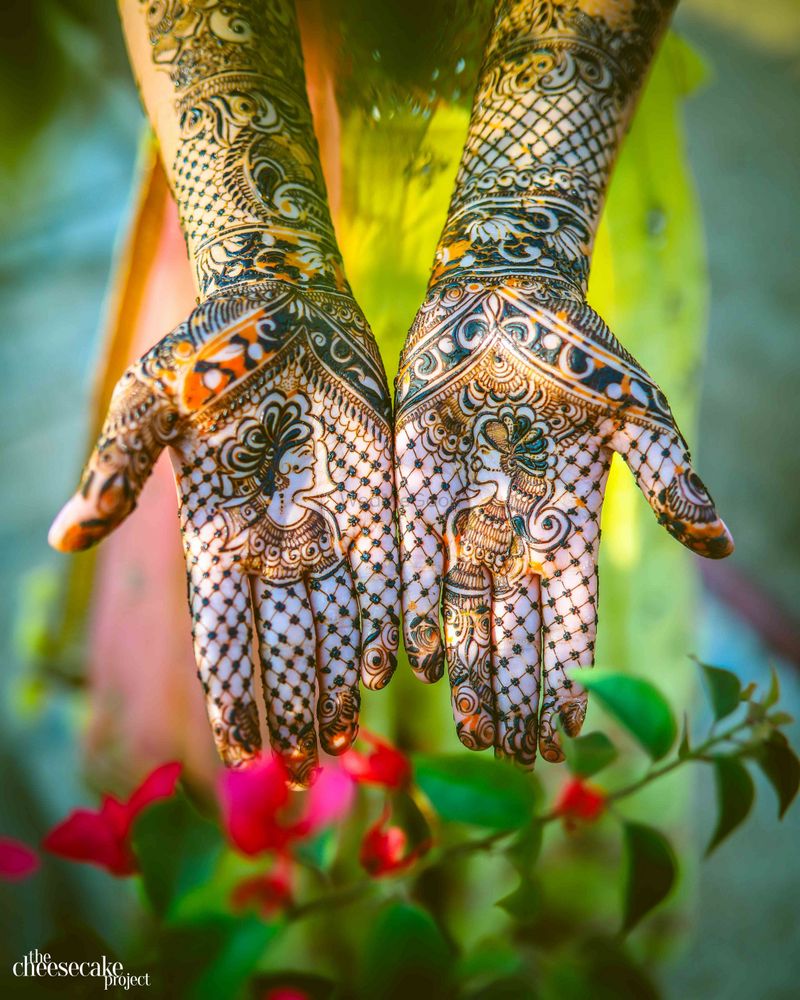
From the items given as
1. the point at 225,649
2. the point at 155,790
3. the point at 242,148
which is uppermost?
the point at 242,148

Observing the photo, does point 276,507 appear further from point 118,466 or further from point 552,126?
point 552,126

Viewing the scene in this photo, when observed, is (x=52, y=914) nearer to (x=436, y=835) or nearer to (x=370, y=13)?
(x=436, y=835)

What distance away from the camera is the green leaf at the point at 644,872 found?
1.96ft

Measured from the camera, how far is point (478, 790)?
62 centimetres

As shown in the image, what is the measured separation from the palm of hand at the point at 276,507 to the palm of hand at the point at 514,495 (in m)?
0.04

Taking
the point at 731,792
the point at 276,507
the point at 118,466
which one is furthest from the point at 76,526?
the point at 731,792

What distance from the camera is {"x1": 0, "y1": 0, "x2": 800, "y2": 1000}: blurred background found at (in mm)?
861

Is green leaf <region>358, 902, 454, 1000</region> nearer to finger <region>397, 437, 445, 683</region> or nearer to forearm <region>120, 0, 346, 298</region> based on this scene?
finger <region>397, 437, 445, 683</region>

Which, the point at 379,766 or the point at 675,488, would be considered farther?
the point at 379,766

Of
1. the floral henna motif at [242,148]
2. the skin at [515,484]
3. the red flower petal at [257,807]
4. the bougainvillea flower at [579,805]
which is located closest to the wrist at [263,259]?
the floral henna motif at [242,148]

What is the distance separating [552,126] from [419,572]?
1.60 feet

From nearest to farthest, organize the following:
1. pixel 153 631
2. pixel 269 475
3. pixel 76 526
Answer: pixel 76 526
pixel 269 475
pixel 153 631

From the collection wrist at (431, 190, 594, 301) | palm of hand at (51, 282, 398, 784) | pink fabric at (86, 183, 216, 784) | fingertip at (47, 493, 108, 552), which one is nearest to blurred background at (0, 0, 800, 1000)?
pink fabric at (86, 183, 216, 784)

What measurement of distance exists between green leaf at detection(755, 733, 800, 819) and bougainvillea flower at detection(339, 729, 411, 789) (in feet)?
1.16
